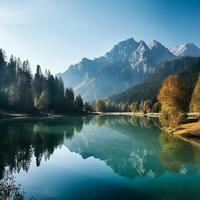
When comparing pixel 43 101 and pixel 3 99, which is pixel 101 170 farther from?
pixel 43 101

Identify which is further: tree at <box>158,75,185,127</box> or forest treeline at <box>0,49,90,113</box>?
forest treeline at <box>0,49,90,113</box>

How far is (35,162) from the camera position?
4775 cm

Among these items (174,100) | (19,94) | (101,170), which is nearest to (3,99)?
(19,94)

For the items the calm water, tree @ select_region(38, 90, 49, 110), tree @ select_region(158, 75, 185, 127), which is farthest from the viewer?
tree @ select_region(38, 90, 49, 110)

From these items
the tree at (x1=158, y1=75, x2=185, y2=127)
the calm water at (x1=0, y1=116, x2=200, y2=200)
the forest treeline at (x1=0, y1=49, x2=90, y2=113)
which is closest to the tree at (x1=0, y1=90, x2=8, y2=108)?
the forest treeline at (x1=0, y1=49, x2=90, y2=113)

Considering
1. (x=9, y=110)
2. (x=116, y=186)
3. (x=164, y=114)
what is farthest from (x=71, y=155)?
(x=9, y=110)

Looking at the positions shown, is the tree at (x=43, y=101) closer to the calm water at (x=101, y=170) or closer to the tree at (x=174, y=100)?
the tree at (x=174, y=100)

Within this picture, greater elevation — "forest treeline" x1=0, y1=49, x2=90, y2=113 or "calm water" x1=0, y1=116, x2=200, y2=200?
"forest treeline" x1=0, y1=49, x2=90, y2=113

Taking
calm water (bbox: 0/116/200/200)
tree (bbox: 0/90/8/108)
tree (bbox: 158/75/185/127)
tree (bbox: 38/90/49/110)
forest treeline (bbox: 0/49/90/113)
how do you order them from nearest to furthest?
calm water (bbox: 0/116/200/200), tree (bbox: 158/75/185/127), tree (bbox: 0/90/8/108), forest treeline (bbox: 0/49/90/113), tree (bbox: 38/90/49/110)

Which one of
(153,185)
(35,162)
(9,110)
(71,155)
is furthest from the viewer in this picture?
(9,110)

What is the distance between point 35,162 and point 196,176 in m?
23.3

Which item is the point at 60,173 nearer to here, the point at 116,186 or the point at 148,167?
the point at 116,186

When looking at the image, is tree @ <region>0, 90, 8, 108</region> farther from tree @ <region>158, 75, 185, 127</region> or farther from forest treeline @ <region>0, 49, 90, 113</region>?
tree @ <region>158, 75, 185, 127</region>

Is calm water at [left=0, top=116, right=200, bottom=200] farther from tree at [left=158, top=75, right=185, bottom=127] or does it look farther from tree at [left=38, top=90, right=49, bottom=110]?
tree at [left=38, top=90, right=49, bottom=110]
